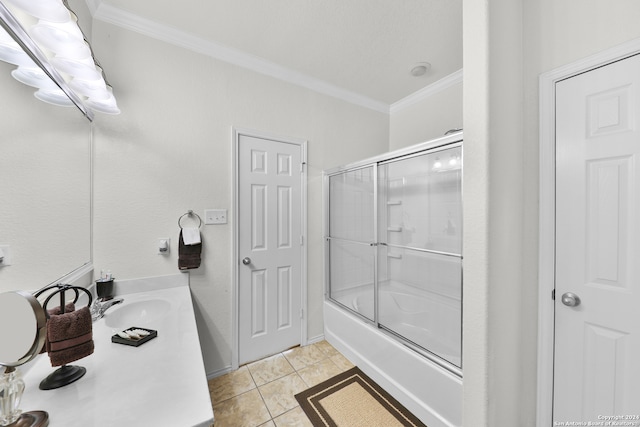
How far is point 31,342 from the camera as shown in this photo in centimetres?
56

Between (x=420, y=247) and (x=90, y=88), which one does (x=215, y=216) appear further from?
(x=420, y=247)

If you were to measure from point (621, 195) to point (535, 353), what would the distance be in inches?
34.5

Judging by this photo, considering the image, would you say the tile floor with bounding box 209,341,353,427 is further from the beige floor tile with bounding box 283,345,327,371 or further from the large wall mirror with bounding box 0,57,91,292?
the large wall mirror with bounding box 0,57,91,292

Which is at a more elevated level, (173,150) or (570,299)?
(173,150)

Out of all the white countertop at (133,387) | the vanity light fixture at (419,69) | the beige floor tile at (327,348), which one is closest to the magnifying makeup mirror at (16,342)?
the white countertop at (133,387)

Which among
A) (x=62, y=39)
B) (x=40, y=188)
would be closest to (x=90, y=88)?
(x=62, y=39)

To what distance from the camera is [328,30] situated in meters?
1.74

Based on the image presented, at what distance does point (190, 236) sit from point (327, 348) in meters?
1.66

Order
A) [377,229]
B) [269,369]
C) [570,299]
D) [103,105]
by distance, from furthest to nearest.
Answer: [377,229] → [269,369] → [103,105] → [570,299]

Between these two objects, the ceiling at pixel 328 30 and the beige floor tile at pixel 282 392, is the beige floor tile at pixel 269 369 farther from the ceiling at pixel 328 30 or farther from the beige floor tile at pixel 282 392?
the ceiling at pixel 328 30

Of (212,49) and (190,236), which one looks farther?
(212,49)

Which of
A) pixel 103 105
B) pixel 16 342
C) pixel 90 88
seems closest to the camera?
pixel 16 342

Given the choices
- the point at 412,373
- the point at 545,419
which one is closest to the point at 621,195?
the point at 545,419

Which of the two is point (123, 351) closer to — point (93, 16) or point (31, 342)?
point (31, 342)
